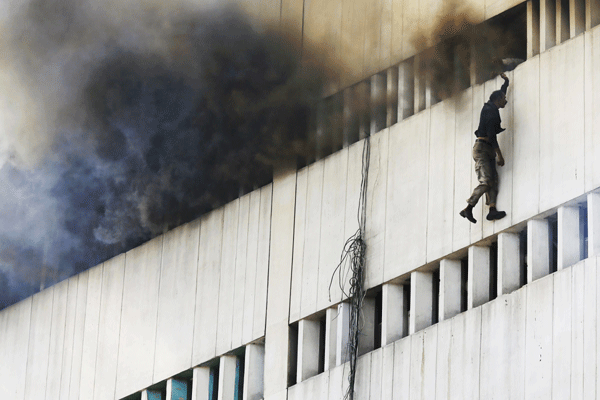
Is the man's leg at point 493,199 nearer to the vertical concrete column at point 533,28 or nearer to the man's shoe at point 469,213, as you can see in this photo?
the man's shoe at point 469,213

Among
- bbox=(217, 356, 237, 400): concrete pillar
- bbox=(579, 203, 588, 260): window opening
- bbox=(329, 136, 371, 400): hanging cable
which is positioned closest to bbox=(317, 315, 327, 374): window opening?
bbox=(329, 136, 371, 400): hanging cable

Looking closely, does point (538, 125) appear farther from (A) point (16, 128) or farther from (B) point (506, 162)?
(A) point (16, 128)

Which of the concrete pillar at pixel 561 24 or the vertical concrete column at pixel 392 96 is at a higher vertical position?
the vertical concrete column at pixel 392 96

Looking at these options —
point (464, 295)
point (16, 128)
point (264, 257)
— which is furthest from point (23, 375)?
point (464, 295)

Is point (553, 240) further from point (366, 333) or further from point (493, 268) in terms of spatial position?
point (366, 333)

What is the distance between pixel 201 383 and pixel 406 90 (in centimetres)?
577

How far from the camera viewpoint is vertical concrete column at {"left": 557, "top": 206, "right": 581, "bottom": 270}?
40.1ft

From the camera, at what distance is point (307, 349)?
15.6 meters

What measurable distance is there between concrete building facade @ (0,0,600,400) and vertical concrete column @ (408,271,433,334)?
2 cm

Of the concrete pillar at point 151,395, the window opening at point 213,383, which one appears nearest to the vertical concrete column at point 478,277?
the window opening at point 213,383

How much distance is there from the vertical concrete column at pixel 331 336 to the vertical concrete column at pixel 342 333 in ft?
0.38

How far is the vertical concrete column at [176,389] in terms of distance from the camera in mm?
17625

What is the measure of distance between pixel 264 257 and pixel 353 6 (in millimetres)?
→ 3958

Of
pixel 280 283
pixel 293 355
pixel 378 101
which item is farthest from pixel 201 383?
pixel 378 101
